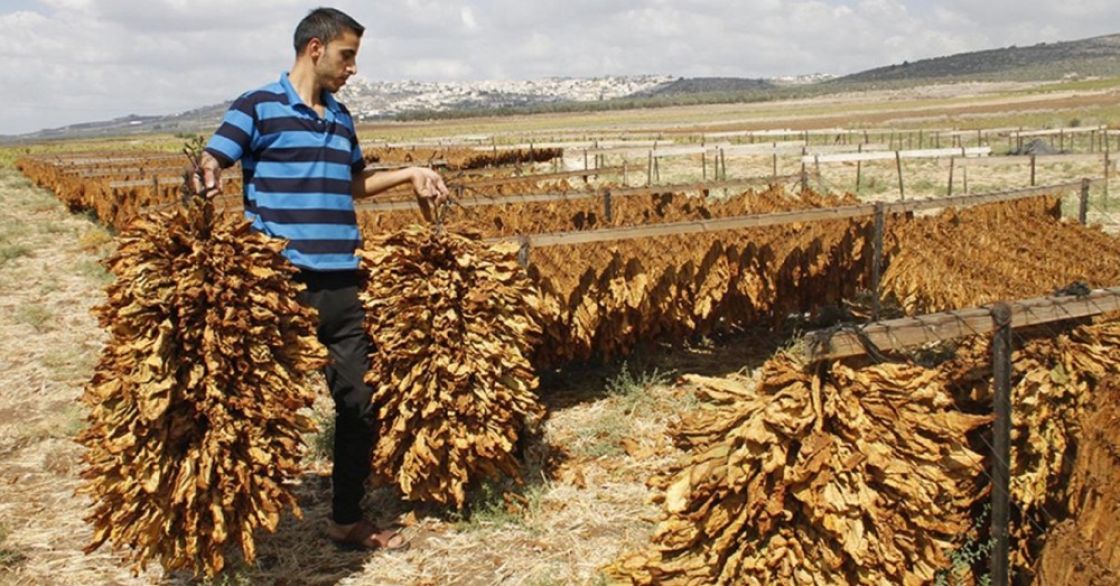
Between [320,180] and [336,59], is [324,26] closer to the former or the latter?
[336,59]

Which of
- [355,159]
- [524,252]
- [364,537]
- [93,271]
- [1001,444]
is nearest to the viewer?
[1001,444]

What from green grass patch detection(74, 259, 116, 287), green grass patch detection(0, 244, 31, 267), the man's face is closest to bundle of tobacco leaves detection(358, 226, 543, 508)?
the man's face

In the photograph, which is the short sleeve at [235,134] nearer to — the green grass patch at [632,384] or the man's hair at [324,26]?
the man's hair at [324,26]

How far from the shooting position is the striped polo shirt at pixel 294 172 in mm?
3865

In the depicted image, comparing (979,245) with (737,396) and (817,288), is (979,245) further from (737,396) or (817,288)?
(737,396)

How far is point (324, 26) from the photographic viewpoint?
3.92 metres

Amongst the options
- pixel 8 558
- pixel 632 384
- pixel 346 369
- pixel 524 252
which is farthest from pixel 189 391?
pixel 632 384

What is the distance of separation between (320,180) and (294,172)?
0.39 ft

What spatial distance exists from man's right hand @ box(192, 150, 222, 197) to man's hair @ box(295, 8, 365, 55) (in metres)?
0.74

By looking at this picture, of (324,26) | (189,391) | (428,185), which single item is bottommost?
(189,391)

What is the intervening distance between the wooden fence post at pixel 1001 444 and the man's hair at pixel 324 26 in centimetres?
301

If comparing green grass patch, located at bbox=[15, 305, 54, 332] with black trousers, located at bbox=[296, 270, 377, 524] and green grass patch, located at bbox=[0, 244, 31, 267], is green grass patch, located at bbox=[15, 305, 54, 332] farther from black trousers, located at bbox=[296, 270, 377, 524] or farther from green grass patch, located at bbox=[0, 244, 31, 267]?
black trousers, located at bbox=[296, 270, 377, 524]

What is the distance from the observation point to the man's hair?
392 cm

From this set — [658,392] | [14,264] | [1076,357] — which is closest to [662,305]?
[658,392]
